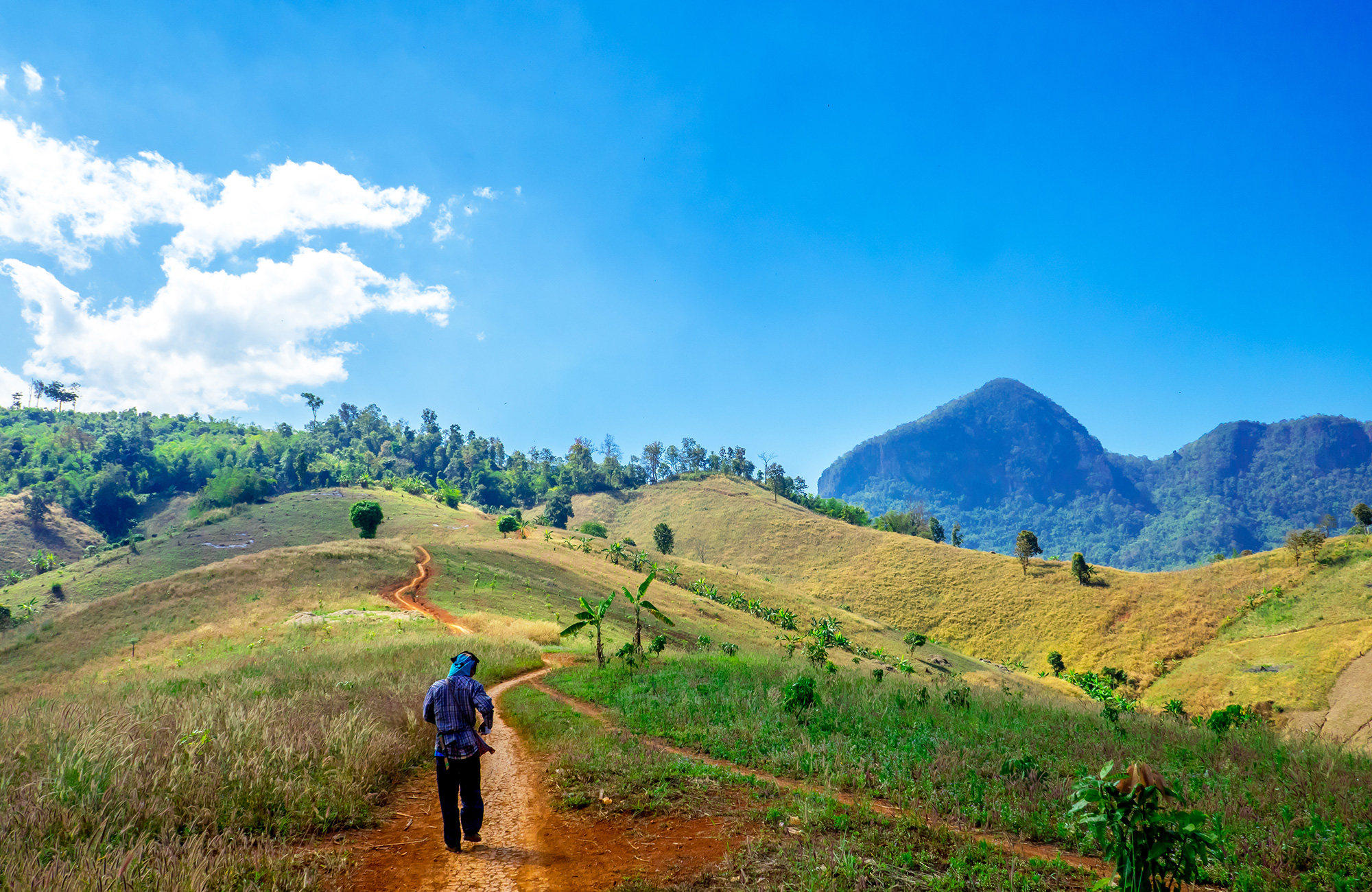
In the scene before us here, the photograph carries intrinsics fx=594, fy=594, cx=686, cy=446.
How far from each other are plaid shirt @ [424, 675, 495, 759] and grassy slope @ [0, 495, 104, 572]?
136 metres

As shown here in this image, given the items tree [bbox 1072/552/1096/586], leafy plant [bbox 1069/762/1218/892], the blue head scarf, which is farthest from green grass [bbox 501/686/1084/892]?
tree [bbox 1072/552/1096/586]

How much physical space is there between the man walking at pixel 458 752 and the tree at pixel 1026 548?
96.8 metres

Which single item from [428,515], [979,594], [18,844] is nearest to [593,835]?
[18,844]

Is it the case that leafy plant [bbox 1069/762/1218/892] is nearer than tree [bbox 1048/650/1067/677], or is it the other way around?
leafy plant [bbox 1069/762/1218/892]

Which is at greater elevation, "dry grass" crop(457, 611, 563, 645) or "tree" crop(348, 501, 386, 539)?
"tree" crop(348, 501, 386, 539)

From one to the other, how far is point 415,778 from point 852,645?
55.1m

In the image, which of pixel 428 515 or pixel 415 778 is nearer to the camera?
pixel 415 778

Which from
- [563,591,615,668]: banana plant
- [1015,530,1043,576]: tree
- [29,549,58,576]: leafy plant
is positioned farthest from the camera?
[29,549,58,576]: leafy plant

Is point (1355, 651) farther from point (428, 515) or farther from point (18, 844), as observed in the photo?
point (428, 515)

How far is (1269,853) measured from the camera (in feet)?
19.0

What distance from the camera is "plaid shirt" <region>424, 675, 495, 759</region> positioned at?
6867 millimetres

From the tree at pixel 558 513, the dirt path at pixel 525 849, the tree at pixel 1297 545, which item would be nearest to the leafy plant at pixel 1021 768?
the dirt path at pixel 525 849

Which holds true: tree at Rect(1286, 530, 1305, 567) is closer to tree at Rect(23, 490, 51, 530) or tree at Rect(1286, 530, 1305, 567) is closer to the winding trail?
the winding trail

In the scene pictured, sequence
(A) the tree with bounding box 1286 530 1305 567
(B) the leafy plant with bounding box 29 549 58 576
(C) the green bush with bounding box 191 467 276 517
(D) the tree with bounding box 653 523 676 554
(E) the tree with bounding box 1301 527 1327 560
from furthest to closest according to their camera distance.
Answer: (C) the green bush with bounding box 191 467 276 517, (D) the tree with bounding box 653 523 676 554, (B) the leafy plant with bounding box 29 549 58 576, (A) the tree with bounding box 1286 530 1305 567, (E) the tree with bounding box 1301 527 1327 560
